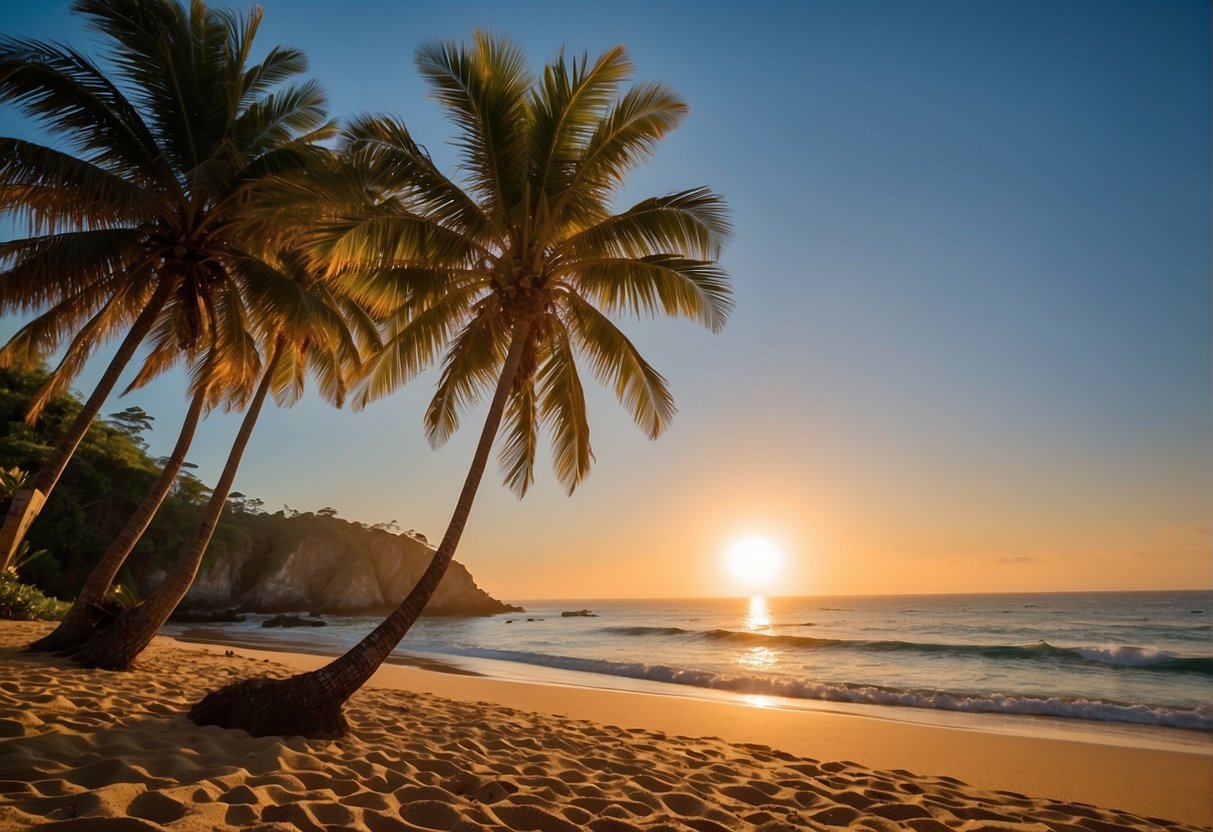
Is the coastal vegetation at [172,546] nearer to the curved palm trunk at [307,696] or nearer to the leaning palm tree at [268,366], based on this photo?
the leaning palm tree at [268,366]

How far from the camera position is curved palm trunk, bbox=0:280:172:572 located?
6504 mm

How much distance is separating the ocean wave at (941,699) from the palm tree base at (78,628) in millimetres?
11198

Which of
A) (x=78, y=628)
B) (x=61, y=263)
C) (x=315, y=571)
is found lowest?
(x=315, y=571)

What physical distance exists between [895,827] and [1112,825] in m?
1.83

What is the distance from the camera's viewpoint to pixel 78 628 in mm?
8047

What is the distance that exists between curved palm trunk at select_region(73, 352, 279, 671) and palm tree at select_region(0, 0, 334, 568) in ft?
5.89

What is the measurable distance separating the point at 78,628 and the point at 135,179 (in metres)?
6.21

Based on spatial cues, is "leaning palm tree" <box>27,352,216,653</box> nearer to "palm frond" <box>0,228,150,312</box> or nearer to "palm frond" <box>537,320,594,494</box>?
"palm frond" <box>0,228,150,312</box>

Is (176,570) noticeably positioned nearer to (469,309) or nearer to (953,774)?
(469,309)

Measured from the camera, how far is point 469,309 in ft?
28.6

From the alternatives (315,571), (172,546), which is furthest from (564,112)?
(315,571)

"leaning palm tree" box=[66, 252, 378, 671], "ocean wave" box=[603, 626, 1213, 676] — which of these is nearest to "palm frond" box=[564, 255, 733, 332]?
"leaning palm tree" box=[66, 252, 378, 671]

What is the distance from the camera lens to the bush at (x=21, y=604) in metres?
12.4

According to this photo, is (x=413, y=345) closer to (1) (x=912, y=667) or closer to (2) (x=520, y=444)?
(2) (x=520, y=444)
